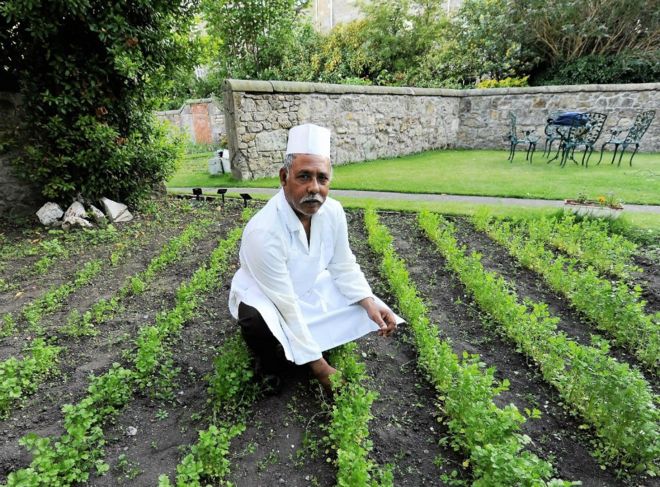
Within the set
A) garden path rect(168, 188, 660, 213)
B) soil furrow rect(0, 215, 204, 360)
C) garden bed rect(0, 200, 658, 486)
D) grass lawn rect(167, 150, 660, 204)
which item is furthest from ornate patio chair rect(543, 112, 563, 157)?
soil furrow rect(0, 215, 204, 360)

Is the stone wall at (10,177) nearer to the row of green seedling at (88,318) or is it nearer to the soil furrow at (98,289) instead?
the soil furrow at (98,289)

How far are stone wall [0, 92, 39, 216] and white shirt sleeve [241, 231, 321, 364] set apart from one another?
17.9ft

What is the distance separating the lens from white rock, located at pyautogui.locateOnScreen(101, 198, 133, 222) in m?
5.95

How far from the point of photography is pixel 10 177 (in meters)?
5.84

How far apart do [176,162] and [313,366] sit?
5.57 meters

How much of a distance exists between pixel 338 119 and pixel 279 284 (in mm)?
9137

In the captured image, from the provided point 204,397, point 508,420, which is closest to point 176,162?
point 204,397

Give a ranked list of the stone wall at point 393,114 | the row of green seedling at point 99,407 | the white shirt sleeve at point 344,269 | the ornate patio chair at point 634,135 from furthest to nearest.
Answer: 1. the ornate patio chair at point 634,135
2. the stone wall at point 393,114
3. the white shirt sleeve at point 344,269
4. the row of green seedling at point 99,407

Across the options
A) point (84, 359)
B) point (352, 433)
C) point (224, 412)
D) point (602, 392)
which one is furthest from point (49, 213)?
point (602, 392)

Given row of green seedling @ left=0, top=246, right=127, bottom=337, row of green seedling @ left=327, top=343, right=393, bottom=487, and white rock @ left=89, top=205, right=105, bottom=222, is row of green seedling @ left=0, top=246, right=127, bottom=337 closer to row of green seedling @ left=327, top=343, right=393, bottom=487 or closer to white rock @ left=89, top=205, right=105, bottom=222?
white rock @ left=89, top=205, right=105, bottom=222

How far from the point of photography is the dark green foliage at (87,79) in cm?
514

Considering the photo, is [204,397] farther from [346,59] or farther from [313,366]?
[346,59]

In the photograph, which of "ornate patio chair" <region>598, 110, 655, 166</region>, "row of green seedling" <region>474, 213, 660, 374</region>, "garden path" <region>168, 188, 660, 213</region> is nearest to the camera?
"row of green seedling" <region>474, 213, 660, 374</region>

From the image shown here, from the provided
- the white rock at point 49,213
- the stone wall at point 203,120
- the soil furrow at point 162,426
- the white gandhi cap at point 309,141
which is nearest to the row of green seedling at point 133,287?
the soil furrow at point 162,426
